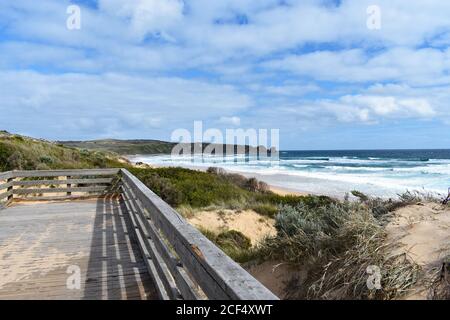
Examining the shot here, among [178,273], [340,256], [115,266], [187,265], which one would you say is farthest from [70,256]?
[340,256]

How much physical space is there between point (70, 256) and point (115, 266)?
3.40 feet

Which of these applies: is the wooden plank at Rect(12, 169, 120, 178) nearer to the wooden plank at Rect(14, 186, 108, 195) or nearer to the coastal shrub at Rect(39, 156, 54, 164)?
the wooden plank at Rect(14, 186, 108, 195)

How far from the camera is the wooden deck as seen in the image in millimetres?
4507

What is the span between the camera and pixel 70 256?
5988 mm

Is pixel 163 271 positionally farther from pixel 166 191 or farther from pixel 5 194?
pixel 166 191

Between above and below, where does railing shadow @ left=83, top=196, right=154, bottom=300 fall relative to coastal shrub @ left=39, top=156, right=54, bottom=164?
below

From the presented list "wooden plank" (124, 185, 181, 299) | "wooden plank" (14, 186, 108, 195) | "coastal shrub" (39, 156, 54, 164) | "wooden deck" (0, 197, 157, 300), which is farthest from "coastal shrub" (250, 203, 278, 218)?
"coastal shrub" (39, 156, 54, 164)

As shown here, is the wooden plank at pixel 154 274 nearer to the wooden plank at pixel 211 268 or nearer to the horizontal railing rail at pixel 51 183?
the wooden plank at pixel 211 268

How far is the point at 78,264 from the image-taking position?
18.2ft

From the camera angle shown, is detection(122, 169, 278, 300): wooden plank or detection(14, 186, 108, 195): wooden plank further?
detection(14, 186, 108, 195): wooden plank

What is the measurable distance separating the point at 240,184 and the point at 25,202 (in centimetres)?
1325

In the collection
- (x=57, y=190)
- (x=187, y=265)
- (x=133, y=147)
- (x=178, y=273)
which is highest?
(x=133, y=147)

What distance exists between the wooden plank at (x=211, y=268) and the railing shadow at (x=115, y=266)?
936mm
